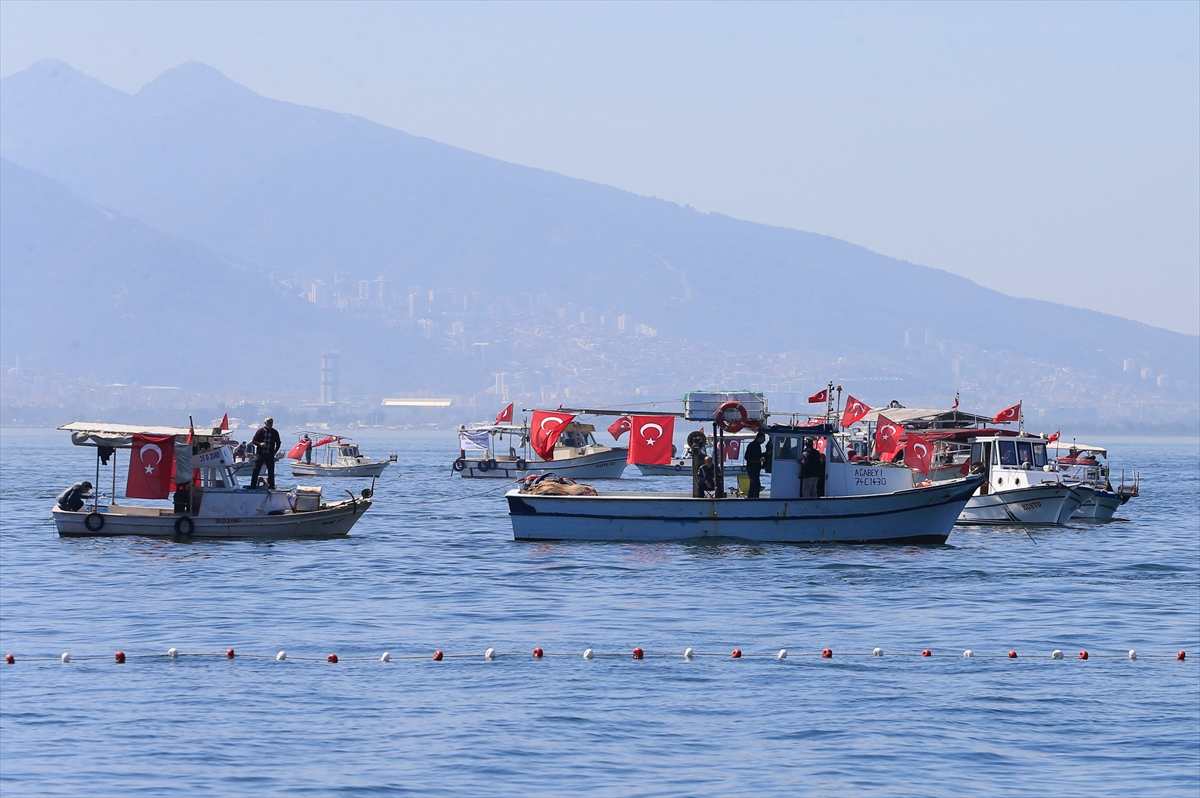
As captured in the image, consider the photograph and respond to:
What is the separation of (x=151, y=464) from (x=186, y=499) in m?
1.86

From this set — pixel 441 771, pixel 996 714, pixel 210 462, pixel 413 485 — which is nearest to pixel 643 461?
pixel 210 462

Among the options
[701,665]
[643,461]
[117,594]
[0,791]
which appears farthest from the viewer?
[643,461]

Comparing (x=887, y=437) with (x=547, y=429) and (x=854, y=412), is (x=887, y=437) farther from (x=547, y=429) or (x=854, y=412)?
(x=547, y=429)

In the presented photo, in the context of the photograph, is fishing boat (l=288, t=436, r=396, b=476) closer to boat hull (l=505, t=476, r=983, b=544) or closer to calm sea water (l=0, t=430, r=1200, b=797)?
boat hull (l=505, t=476, r=983, b=544)

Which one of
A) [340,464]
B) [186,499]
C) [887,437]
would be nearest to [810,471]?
[186,499]

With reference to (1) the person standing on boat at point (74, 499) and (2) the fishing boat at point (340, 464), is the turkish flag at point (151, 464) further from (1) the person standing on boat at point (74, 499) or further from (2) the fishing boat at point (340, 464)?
(2) the fishing boat at point (340, 464)

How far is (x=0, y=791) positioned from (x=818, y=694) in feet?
36.0

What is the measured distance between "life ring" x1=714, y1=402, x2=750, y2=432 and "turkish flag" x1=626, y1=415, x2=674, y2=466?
12.7 feet

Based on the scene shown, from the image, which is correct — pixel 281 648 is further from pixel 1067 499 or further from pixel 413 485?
pixel 413 485

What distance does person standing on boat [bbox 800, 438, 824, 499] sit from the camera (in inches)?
1718

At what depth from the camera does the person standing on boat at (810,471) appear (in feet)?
143

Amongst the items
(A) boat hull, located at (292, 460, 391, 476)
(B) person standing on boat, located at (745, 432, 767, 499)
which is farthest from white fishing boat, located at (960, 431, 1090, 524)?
(A) boat hull, located at (292, 460, 391, 476)

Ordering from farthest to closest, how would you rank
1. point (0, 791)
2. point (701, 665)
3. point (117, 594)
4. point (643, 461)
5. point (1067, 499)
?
point (1067, 499), point (643, 461), point (117, 594), point (701, 665), point (0, 791)

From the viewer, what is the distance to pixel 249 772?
713 inches
